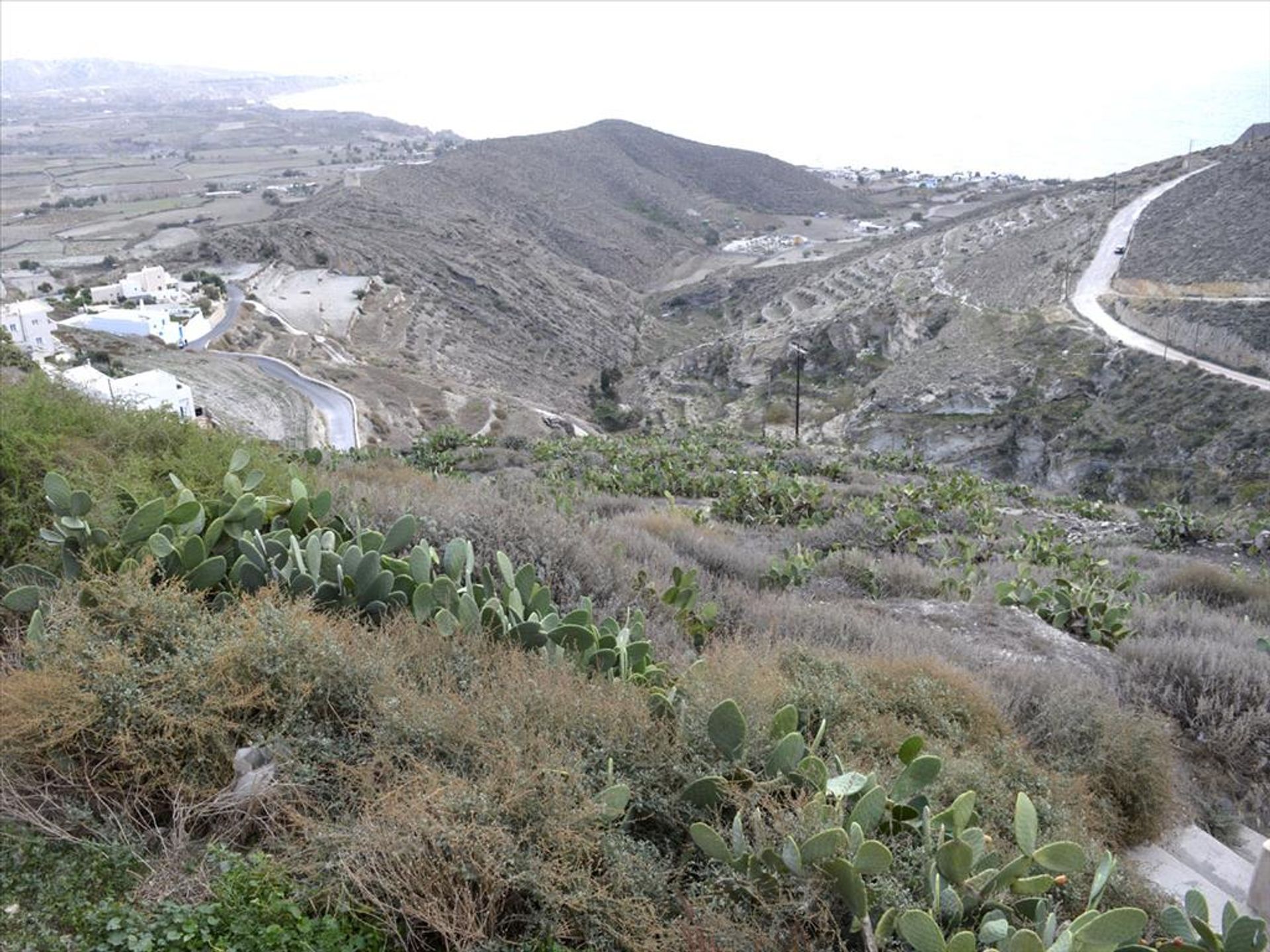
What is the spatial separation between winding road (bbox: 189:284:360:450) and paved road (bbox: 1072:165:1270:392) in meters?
26.3

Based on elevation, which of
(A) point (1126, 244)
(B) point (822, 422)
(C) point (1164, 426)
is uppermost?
(A) point (1126, 244)

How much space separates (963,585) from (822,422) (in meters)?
31.0

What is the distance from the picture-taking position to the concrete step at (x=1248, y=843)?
15.0 ft

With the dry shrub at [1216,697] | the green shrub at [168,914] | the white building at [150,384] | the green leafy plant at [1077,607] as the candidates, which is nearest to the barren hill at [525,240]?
the white building at [150,384]

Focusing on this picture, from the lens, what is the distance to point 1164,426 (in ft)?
90.5

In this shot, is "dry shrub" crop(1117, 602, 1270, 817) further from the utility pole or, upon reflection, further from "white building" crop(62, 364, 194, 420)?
the utility pole

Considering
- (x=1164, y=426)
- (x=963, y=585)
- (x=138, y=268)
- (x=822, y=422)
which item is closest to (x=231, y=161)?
(x=138, y=268)

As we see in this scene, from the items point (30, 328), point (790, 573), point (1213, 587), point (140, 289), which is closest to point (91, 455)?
point (790, 573)

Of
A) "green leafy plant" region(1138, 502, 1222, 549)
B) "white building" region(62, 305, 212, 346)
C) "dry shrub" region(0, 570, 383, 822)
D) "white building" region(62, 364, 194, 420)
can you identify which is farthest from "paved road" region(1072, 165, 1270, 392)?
"white building" region(62, 305, 212, 346)

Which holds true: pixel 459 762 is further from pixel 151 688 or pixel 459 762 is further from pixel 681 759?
pixel 151 688

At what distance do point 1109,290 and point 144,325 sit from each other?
39718 millimetres

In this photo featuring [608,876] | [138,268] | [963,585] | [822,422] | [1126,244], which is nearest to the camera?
[608,876]

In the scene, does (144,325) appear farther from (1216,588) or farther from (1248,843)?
(1248,843)

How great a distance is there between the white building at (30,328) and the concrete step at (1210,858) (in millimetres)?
32880
